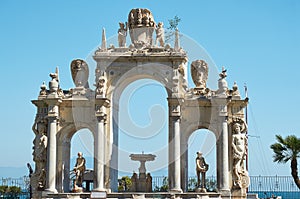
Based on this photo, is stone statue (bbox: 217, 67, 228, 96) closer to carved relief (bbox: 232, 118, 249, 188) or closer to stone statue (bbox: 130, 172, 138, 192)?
carved relief (bbox: 232, 118, 249, 188)

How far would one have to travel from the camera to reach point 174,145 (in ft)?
109

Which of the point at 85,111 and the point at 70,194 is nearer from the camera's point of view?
the point at 70,194

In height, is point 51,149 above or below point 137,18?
below

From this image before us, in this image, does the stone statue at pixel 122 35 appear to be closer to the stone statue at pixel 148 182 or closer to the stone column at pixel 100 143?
the stone column at pixel 100 143

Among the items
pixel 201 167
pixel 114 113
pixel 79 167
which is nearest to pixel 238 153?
pixel 201 167

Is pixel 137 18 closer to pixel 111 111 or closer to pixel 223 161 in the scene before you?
pixel 111 111

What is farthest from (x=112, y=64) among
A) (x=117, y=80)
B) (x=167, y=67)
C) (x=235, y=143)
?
(x=235, y=143)

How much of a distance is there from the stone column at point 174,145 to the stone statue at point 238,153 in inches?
129

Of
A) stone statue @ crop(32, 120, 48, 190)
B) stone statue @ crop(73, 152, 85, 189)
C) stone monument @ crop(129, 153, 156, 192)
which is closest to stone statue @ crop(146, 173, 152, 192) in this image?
stone monument @ crop(129, 153, 156, 192)

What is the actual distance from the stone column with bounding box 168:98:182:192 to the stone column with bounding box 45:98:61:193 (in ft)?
21.2

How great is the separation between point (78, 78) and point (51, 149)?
4.49 meters

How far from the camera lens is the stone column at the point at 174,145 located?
108ft

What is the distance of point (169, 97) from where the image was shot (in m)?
33.5

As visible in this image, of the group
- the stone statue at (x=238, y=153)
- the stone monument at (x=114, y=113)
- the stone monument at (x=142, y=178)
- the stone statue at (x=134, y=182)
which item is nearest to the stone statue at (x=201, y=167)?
the stone monument at (x=114, y=113)
